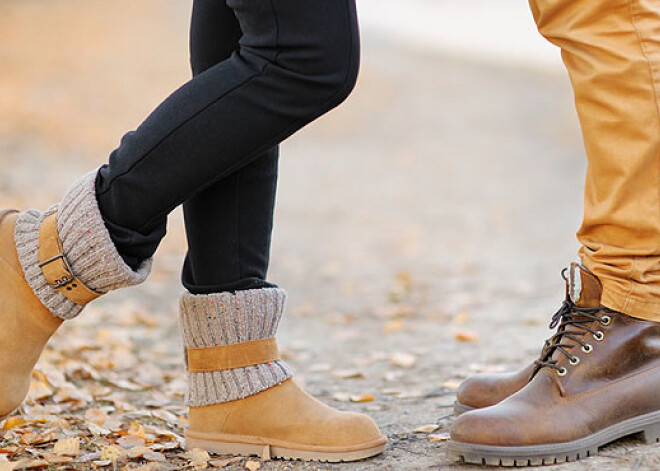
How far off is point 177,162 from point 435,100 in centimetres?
1149

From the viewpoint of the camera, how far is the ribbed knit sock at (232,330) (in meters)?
1.52

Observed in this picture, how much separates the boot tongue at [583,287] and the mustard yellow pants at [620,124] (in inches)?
0.6

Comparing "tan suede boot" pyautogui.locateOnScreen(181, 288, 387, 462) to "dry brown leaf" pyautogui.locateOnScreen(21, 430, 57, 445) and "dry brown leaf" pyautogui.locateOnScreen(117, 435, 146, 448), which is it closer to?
"dry brown leaf" pyautogui.locateOnScreen(117, 435, 146, 448)

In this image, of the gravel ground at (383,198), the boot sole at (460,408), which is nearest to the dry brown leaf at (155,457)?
the gravel ground at (383,198)

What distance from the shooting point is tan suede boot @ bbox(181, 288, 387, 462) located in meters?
1.50

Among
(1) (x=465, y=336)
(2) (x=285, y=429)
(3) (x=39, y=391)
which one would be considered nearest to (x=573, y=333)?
(2) (x=285, y=429)

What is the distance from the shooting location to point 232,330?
1534 mm

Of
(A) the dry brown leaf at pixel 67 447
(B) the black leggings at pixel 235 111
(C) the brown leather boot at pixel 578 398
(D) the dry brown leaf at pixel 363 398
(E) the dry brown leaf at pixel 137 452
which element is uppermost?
(B) the black leggings at pixel 235 111

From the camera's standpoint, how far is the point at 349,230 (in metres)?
6.58

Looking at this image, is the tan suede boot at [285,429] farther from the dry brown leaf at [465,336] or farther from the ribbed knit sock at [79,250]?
the dry brown leaf at [465,336]

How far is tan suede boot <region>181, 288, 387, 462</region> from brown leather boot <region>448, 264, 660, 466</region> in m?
0.23

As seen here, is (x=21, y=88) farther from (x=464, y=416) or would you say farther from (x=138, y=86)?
(x=464, y=416)

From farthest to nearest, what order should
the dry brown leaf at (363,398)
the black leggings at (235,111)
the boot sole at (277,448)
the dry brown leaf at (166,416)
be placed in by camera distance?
the dry brown leaf at (363,398) < the dry brown leaf at (166,416) < the boot sole at (277,448) < the black leggings at (235,111)

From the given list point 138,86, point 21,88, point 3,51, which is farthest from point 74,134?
point 3,51
